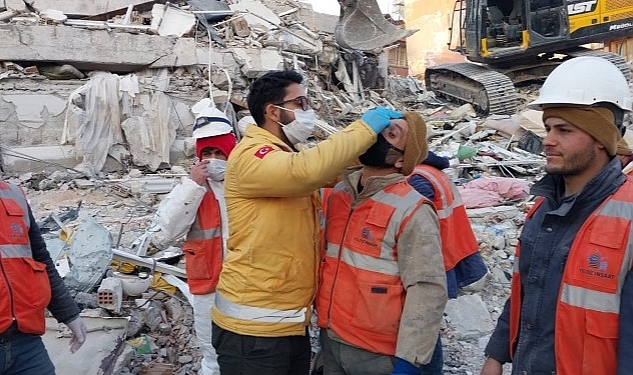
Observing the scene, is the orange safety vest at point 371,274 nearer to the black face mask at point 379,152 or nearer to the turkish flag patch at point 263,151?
the black face mask at point 379,152

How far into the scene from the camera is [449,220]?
2.68m

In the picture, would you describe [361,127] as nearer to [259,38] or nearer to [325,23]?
[259,38]

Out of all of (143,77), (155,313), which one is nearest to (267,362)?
(155,313)

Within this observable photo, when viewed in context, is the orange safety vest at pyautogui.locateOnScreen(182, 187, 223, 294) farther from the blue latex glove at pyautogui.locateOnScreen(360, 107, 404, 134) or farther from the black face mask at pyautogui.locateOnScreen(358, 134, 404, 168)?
the blue latex glove at pyautogui.locateOnScreen(360, 107, 404, 134)

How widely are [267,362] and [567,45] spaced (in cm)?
1391

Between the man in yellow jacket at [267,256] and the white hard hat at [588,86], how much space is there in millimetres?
580

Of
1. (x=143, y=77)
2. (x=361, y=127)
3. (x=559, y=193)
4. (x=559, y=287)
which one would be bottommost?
(x=143, y=77)

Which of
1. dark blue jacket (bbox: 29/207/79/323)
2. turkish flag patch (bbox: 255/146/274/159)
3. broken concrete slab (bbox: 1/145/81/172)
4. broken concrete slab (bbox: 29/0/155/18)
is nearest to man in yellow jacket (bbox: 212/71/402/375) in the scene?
turkish flag patch (bbox: 255/146/274/159)

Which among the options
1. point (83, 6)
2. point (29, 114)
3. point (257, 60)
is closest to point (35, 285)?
point (29, 114)

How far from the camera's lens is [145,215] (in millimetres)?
6906

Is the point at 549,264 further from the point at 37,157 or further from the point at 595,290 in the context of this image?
the point at 37,157

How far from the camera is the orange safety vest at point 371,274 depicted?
2.08m

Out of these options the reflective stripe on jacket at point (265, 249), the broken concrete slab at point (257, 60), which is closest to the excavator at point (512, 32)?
the broken concrete slab at point (257, 60)

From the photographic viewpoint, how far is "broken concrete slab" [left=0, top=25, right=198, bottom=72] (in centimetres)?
977
